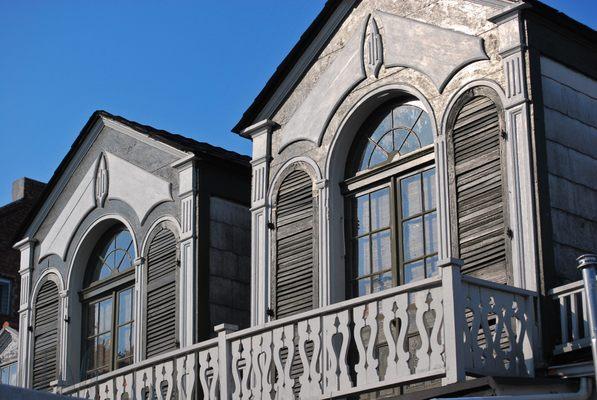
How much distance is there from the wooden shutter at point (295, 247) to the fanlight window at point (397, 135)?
0.83m

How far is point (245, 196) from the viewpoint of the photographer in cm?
1833

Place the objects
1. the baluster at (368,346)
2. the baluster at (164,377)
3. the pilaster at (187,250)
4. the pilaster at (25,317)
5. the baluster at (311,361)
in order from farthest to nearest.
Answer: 1. the pilaster at (25,317)
2. the pilaster at (187,250)
3. the baluster at (164,377)
4. the baluster at (311,361)
5. the baluster at (368,346)

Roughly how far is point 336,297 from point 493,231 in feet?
7.73

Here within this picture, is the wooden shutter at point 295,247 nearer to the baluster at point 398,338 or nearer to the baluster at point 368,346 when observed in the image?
the baluster at point 368,346

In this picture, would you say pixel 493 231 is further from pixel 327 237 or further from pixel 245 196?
pixel 245 196

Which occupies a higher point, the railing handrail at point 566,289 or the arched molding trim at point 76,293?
the arched molding trim at point 76,293

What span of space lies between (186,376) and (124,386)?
1095mm

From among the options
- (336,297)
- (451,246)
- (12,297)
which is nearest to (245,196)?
(336,297)

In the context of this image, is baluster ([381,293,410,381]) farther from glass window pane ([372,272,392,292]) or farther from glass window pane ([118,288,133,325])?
glass window pane ([118,288,133,325])

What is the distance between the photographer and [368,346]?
13188 millimetres

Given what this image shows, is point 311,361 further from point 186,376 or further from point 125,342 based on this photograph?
point 125,342

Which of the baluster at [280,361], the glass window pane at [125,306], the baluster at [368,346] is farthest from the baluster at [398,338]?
the glass window pane at [125,306]

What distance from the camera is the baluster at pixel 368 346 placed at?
13.1 m

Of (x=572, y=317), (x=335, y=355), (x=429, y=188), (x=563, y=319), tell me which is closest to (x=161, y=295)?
(x=429, y=188)
